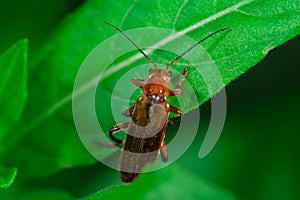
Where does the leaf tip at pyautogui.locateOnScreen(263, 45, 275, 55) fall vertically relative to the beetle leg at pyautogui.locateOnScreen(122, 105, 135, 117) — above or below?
above

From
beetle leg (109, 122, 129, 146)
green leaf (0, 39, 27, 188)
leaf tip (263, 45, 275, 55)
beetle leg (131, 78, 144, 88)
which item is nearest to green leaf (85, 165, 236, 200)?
beetle leg (109, 122, 129, 146)

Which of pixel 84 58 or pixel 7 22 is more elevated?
pixel 7 22

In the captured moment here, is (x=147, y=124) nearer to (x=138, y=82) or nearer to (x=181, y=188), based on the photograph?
(x=138, y=82)

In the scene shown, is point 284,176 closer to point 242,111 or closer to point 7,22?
point 242,111

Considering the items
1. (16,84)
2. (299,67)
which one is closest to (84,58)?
(16,84)

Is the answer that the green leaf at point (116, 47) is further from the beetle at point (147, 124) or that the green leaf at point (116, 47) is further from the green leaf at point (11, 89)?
the green leaf at point (11, 89)

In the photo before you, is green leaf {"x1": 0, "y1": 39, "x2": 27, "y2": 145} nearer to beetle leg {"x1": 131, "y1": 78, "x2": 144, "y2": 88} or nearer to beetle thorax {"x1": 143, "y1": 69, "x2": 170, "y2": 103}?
beetle leg {"x1": 131, "y1": 78, "x2": 144, "y2": 88}
